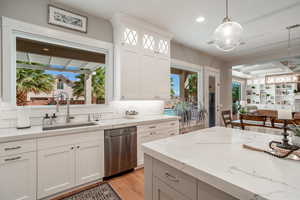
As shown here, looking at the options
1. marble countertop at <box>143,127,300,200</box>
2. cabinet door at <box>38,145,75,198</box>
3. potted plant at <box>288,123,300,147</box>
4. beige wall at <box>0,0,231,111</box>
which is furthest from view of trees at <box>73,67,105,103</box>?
potted plant at <box>288,123,300,147</box>

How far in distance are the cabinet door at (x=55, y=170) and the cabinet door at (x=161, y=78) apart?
6.19ft

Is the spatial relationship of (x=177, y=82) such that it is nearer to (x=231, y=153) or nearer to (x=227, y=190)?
(x=231, y=153)

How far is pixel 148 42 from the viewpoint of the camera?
114 inches

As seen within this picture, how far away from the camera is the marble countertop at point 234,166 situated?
623 millimetres

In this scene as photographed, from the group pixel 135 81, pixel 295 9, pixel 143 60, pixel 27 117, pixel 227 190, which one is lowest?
pixel 227 190

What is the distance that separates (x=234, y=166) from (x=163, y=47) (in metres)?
2.80

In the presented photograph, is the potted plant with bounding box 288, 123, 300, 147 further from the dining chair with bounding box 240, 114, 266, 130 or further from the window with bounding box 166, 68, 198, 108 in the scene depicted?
Answer: the window with bounding box 166, 68, 198, 108

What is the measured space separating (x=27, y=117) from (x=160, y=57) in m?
2.50

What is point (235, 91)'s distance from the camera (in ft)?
27.0

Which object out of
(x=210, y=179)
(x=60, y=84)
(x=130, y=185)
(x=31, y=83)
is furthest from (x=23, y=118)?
(x=210, y=179)

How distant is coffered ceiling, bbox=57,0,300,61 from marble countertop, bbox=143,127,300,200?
6.96ft

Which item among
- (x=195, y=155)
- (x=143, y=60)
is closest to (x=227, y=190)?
(x=195, y=155)

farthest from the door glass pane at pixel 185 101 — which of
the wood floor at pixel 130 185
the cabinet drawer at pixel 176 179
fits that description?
the cabinet drawer at pixel 176 179

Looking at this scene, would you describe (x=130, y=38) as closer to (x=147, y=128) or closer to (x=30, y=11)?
(x=30, y=11)
